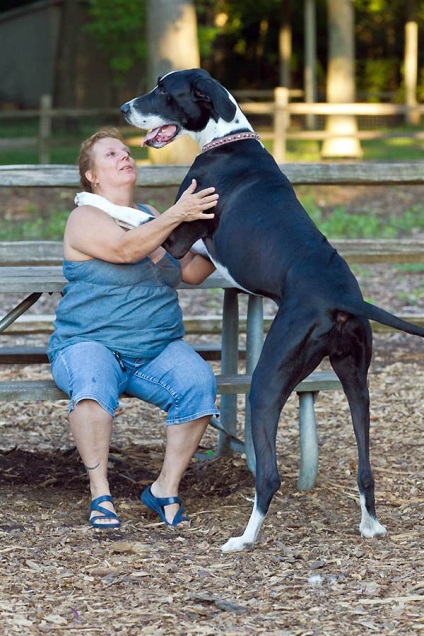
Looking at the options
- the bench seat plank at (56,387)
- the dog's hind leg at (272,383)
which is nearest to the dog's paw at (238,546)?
the dog's hind leg at (272,383)

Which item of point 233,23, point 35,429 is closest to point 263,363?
point 35,429

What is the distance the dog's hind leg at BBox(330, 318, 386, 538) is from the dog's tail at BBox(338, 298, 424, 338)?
10cm

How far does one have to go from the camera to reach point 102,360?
415 centimetres

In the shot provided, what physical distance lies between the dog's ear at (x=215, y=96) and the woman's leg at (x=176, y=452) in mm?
1196

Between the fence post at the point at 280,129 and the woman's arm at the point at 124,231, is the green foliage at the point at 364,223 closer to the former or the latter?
the fence post at the point at 280,129

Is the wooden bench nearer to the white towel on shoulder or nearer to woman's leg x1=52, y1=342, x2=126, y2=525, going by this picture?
woman's leg x1=52, y1=342, x2=126, y2=525

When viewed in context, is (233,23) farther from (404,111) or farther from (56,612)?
(56,612)

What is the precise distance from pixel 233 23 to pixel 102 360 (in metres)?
25.0

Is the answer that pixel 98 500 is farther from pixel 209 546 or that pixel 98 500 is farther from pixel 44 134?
pixel 44 134

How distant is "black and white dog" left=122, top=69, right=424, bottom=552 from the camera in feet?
12.1

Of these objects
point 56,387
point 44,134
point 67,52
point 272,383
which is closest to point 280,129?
point 44,134

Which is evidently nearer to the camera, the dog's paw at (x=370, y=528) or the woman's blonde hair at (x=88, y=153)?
the dog's paw at (x=370, y=528)

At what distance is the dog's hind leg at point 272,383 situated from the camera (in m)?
3.69

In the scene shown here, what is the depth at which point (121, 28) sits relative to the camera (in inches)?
773
